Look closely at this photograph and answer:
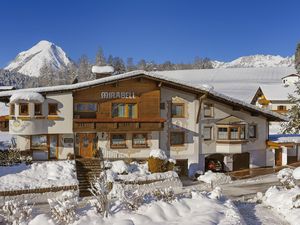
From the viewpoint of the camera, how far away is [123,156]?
98.9 feet

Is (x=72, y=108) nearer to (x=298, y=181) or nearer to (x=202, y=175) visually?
(x=202, y=175)

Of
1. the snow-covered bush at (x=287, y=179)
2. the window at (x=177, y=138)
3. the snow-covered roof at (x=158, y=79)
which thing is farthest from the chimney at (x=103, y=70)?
the snow-covered bush at (x=287, y=179)

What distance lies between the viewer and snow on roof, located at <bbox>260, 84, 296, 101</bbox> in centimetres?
7044

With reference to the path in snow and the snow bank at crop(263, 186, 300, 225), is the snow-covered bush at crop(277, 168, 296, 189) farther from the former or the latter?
the path in snow

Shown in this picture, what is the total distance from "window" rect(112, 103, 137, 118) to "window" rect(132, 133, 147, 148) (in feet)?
5.67

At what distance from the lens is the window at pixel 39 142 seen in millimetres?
28920

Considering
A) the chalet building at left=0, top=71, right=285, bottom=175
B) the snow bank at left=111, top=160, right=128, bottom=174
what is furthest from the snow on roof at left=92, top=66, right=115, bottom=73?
the snow bank at left=111, top=160, right=128, bottom=174

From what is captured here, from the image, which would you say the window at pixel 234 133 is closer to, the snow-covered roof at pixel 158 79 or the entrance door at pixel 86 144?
the snow-covered roof at pixel 158 79

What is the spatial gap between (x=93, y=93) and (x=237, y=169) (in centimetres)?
1524

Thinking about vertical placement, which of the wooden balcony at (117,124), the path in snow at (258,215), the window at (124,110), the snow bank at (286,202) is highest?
the window at (124,110)

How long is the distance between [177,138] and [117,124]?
18.7ft

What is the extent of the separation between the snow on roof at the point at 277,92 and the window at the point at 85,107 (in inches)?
1962

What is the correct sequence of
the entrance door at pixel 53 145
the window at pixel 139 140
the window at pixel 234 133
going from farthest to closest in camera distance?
the window at pixel 234 133, the window at pixel 139 140, the entrance door at pixel 53 145

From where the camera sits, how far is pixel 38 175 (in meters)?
24.8
